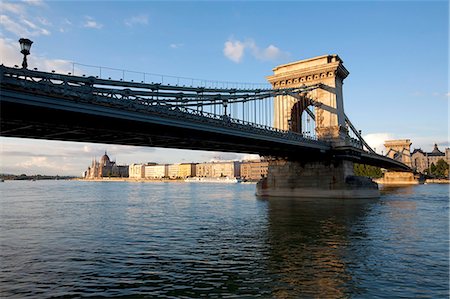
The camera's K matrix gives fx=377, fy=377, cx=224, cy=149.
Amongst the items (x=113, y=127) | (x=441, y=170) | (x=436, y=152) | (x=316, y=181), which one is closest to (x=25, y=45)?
(x=113, y=127)

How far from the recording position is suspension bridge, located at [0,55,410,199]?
58.9 feet

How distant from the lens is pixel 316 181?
48188mm

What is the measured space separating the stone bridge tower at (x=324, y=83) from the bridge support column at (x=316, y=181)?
3.81 m

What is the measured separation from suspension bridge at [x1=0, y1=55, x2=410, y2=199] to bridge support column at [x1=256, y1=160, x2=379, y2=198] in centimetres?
128

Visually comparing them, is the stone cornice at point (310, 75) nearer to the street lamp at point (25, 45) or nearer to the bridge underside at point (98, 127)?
the bridge underside at point (98, 127)

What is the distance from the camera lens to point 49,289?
34.8 ft

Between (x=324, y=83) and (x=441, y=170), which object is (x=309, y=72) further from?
(x=441, y=170)

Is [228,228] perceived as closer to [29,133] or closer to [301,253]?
[301,253]

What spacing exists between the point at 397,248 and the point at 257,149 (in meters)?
25.5

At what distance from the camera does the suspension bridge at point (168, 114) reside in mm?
17938

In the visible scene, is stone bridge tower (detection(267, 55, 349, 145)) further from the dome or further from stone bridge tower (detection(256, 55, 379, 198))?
the dome

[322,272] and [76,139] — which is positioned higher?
[76,139]

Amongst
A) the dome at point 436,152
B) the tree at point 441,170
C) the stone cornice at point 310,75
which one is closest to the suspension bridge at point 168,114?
the stone cornice at point 310,75

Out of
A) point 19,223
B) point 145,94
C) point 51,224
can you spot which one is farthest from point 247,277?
point 19,223
